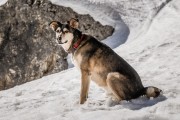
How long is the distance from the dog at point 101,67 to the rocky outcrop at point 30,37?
24.1ft

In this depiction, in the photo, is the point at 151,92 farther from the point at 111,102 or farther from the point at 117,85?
the point at 111,102

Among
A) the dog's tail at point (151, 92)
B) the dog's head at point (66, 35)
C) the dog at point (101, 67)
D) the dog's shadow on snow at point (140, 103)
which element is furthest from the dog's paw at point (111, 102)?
the dog's head at point (66, 35)

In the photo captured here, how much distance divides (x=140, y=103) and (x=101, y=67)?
107cm

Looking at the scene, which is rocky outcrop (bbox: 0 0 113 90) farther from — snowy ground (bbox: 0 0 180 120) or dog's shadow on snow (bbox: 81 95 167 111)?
dog's shadow on snow (bbox: 81 95 167 111)

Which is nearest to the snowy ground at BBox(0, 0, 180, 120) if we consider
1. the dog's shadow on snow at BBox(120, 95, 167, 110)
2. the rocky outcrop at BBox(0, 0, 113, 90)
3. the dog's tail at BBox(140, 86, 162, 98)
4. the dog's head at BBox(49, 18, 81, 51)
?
the dog's shadow on snow at BBox(120, 95, 167, 110)

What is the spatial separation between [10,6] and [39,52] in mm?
3048

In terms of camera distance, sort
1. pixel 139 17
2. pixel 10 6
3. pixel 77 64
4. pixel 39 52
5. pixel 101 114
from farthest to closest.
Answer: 1. pixel 10 6
2. pixel 39 52
3. pixel 139 17
4. pixel 77 64
5. pixel 101 114

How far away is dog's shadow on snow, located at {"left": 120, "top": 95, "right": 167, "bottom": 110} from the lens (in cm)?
671

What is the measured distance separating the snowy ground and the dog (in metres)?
0.20

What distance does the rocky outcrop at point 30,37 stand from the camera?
1575 centimetres

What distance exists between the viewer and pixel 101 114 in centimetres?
668

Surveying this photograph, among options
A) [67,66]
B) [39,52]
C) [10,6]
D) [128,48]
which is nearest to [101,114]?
[128,48]

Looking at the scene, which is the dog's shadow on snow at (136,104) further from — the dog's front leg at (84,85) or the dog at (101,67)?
the dog's front leg at (84,85)

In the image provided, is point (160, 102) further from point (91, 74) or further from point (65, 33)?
point (65, 33)
